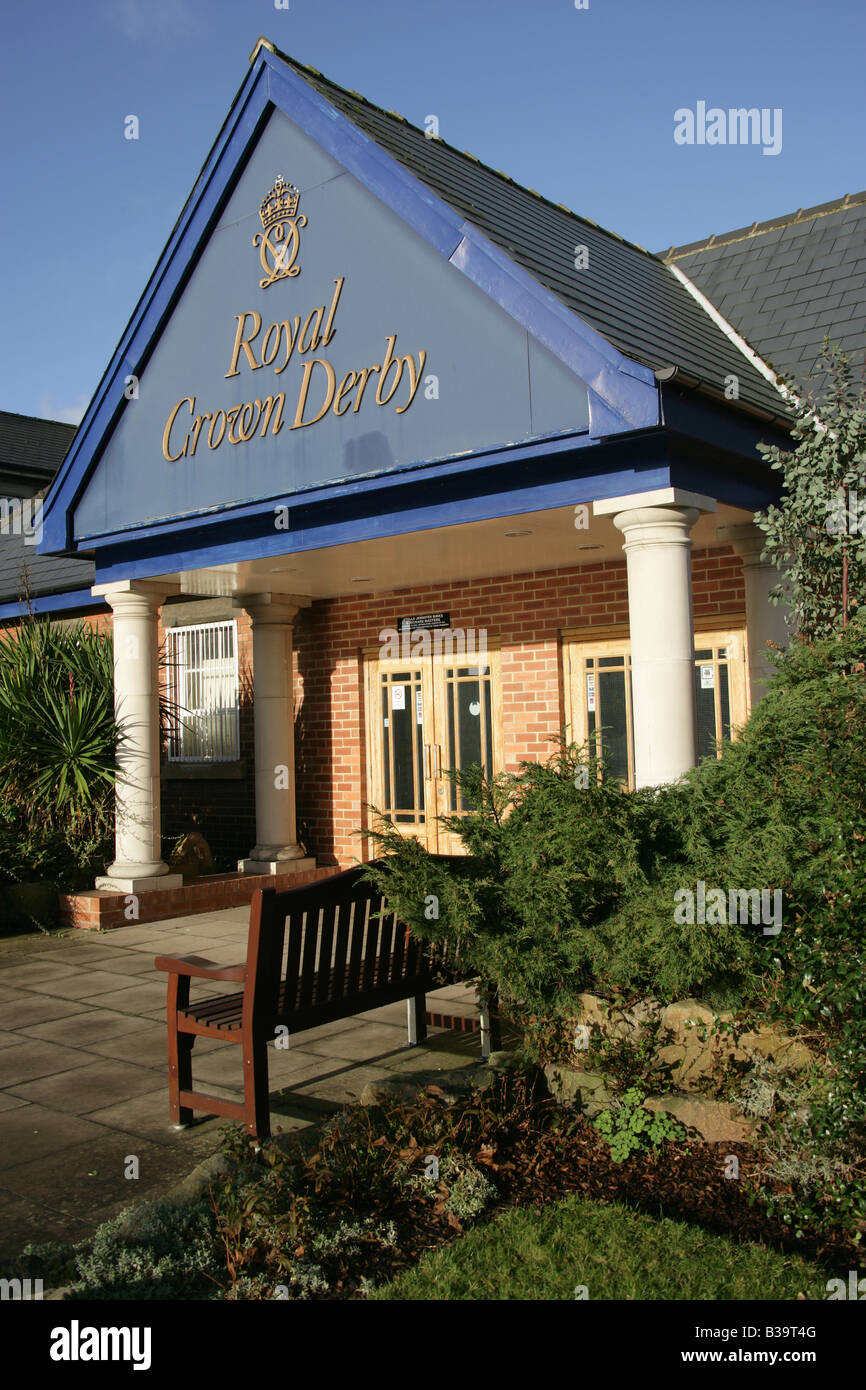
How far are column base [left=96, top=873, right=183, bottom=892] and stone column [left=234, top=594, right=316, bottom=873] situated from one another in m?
1.22

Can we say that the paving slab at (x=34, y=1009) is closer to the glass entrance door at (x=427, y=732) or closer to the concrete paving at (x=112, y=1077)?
the concrete paving at (x=112, y=1077)

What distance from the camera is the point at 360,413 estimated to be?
806 cm

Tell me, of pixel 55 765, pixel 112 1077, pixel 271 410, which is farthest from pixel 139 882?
pixel 112 1077

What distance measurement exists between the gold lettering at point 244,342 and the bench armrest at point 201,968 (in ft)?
17.9

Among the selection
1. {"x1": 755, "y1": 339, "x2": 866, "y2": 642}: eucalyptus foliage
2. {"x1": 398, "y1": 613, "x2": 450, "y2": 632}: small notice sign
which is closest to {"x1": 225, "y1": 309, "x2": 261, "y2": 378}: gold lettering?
{"x1": 398, "y1": 613, "x2": 450, "y2": 632}: small notice sign

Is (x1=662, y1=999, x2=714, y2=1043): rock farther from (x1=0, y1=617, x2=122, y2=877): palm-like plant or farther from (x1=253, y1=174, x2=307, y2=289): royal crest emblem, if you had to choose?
(x1=0, y1=617, x2=122, y2=877): palm-like plant

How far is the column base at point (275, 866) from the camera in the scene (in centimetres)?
1138

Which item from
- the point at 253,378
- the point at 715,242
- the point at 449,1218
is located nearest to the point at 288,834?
the point at 253,378

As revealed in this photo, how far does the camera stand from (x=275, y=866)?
1137 cm

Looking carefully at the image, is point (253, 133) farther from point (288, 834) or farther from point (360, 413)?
point (288, 834)

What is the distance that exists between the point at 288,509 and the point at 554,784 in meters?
4.82

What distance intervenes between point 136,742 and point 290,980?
5855 millimetres

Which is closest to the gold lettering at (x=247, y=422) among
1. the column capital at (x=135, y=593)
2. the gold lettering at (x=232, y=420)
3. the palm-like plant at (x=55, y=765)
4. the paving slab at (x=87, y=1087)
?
the gold lettering at (x=232, y=420)
